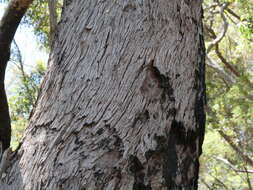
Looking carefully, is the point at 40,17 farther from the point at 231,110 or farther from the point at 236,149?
the point at 236,149

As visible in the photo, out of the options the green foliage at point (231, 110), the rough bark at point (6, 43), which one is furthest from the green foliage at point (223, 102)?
the rough bark at point (6, 43)

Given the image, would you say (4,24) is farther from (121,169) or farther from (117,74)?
(121,169)

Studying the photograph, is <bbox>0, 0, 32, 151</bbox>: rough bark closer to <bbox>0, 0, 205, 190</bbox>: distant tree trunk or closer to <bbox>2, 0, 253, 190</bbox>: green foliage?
<bbox>0, 0, 205, 190</bbox>: distant tree trunk

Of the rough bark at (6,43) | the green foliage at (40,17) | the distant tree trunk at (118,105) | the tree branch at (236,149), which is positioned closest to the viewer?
the distant tree trunk at (118,105)

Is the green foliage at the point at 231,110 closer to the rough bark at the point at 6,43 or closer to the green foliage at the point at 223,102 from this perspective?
Result: the green foliage at the point at 223,102

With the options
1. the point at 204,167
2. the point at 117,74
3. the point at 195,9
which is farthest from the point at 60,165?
the point at 204,167

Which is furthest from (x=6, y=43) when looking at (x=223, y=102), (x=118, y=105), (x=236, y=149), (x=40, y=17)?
(x=236, y=149)

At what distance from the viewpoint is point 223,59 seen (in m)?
11.3

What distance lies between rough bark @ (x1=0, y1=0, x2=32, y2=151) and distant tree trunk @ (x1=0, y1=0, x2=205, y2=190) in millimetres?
192

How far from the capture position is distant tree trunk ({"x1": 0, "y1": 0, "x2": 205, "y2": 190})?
27.8 inches

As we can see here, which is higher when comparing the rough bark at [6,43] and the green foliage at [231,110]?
the green foliage at [231,110]

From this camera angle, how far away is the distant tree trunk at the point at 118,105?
2.31ft

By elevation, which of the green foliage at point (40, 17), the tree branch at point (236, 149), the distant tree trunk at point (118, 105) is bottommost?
the distant tree trunk at point (118, 105)

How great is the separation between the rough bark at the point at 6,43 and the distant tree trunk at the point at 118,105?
7.5 inches
